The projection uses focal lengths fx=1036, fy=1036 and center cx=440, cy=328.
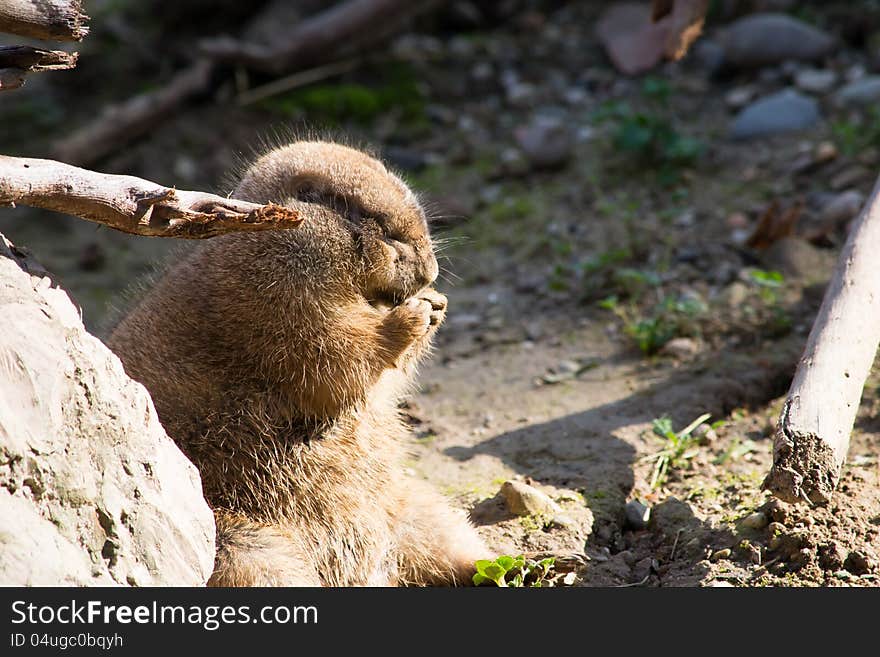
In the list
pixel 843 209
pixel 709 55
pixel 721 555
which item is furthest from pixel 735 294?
pixel 709 55

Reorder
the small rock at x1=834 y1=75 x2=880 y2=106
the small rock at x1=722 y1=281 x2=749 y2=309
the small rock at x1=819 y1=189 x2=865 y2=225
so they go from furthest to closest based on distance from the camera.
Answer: the small rock at x1=834 y1=75 x2=880 y2=106, the small rock at x1=819 y1=189 x2=865 y2=225, the small rock at x1=722 y1=281 x2=749 y2=309

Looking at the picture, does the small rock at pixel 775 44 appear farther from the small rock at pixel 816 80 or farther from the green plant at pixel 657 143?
the green plant at pixel 657 143

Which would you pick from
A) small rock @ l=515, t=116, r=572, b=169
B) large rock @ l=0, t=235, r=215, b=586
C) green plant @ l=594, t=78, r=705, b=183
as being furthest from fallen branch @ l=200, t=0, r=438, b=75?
large rock @ l=0, t=235, r=215, b=586

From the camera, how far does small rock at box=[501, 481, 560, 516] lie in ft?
15.3

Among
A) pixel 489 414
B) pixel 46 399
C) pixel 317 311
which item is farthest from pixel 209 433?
pixel 489 414

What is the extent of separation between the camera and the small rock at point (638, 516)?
4.64 meters

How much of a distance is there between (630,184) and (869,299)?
4076 millimetres

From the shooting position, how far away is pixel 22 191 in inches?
120

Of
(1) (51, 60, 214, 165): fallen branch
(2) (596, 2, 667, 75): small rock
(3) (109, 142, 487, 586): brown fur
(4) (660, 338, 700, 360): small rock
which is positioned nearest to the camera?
(3) (109, 142, 487, 586): brown fur

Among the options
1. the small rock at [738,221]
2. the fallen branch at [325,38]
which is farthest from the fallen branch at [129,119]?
the small rock at [738,221]

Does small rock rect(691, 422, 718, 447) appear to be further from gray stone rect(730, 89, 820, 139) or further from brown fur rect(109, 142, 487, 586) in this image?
gray stone rect(730, 89, 820, 139)

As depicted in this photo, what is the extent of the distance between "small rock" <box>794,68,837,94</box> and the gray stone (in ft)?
0.63

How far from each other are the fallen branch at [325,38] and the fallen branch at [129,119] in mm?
325

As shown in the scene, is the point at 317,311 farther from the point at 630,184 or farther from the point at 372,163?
the point at 630,184
